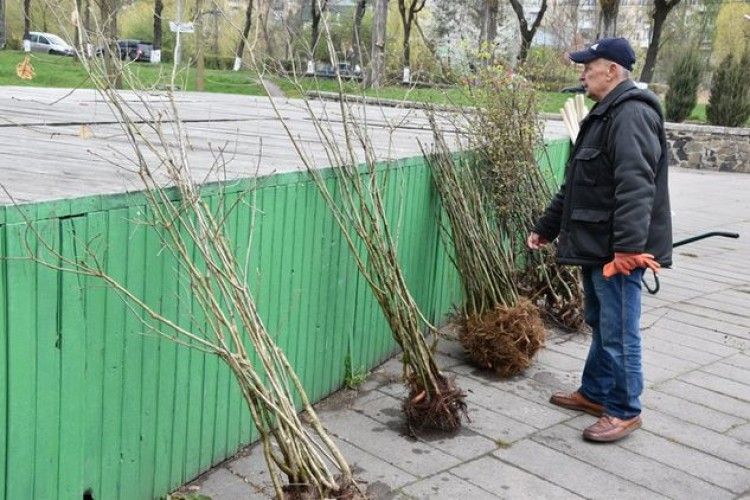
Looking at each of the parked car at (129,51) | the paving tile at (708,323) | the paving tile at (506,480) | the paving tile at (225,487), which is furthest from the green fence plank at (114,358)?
the paving tile at (708,323)

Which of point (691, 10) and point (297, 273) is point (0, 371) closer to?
point (297, 273)

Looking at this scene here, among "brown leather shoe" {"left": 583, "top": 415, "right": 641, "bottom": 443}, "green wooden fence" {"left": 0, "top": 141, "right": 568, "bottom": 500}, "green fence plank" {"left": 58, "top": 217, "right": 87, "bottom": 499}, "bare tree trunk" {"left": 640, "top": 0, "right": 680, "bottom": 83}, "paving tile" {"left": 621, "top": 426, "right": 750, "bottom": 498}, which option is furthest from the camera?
"bare tree trunk" {"left": 640, "top": 0, "right": 680, "bottom": 83}

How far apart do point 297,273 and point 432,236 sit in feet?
5.37

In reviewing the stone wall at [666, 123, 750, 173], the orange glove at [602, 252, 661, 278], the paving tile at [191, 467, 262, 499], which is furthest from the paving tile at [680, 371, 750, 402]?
the stone wall at [666, 123, 750, 173]

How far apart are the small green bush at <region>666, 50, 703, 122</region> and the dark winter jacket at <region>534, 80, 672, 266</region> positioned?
18.2m

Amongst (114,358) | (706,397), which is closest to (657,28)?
(706,397)

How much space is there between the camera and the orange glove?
4.03 metres

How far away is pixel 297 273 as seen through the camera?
4320mm

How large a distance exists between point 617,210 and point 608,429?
3.51 feet

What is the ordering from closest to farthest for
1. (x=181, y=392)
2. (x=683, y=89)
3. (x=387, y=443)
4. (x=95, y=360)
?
(x=95, y=360) → (x=181, y=392) → (x=387, y=443) → (x=683, y=89)

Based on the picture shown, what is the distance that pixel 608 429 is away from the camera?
14.1 ft

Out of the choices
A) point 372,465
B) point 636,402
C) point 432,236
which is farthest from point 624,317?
point 432,236

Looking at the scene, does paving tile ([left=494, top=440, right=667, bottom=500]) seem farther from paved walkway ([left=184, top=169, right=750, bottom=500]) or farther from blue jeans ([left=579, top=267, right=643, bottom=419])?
blue jeans ([left=579, top=267, right=643, bottom=419])

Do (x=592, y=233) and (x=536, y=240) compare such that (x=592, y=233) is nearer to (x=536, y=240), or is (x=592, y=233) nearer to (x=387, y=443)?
(x=536, y=240)
